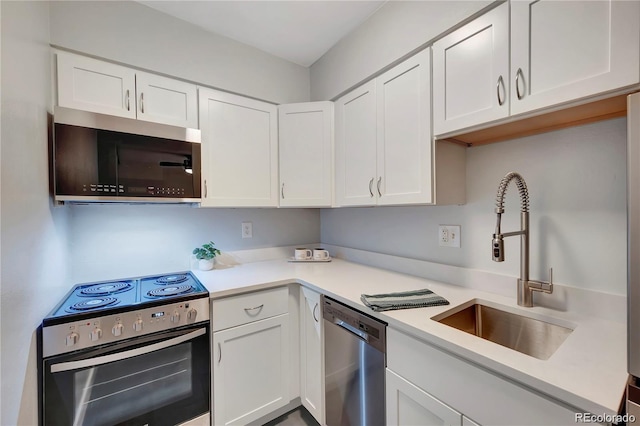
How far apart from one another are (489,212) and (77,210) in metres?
2.26

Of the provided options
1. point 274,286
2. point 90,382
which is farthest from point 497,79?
point 90,382

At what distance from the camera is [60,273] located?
1.30 metres

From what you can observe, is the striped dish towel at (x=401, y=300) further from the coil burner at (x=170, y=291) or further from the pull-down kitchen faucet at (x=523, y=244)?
the coil burner at (x=170, y=291)

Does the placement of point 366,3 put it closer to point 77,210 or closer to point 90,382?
point 77,210

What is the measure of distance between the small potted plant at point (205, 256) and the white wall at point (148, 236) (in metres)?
0.09

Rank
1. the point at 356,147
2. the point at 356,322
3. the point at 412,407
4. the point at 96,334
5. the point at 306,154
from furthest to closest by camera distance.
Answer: the point at 306,154 → the point at 356,147 → the point at 356,322 → the point at 96,334 → the point at 412,407

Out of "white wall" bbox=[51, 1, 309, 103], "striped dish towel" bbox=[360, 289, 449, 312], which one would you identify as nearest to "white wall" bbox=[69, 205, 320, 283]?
"white wall" bbox=[51, 1, 309, 103]

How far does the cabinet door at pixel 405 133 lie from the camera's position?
4.28 ft

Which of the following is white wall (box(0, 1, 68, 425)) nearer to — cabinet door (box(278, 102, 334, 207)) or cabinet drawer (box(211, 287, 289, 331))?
cabinet drawer (box(211, 287, 289, 331))

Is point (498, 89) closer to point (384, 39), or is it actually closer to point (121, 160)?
point (384, 39)

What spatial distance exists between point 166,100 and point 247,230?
3.39 feet

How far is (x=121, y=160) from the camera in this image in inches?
53.9

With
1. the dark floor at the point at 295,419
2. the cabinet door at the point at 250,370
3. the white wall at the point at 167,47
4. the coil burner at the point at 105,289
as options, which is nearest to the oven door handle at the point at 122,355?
the cabinet door at the point at 250,370
